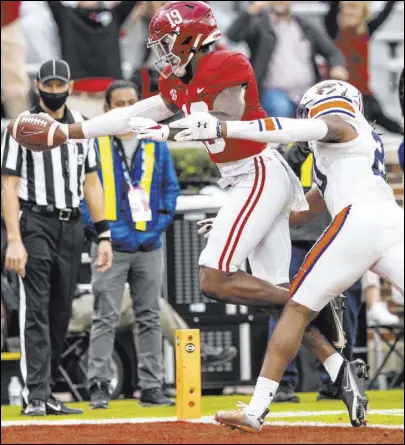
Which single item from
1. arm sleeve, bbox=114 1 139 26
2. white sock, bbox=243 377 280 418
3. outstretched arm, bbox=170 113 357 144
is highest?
arm sleeve, bbox=114 1 139 26

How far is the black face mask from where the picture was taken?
23.0ft

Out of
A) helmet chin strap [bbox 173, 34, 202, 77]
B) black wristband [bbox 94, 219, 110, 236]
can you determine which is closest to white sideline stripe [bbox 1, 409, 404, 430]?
black wristband [bbox 94, 219, 110, 236]

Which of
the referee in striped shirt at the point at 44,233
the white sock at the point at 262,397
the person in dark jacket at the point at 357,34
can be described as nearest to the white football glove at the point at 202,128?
the white sock at the point at 262,397

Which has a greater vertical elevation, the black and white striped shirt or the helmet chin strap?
the helmet chin strap

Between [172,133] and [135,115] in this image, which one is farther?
[135,115]

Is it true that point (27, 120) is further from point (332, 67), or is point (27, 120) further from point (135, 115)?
point (332, 67)

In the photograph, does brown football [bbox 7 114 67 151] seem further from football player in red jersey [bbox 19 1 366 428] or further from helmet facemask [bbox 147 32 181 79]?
helmet facemask [bbox 147 32 181 79]

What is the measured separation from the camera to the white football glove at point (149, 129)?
17.3ft

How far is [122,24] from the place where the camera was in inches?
397

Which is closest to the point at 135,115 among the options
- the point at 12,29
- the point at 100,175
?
the point at 100,175

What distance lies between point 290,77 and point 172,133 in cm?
506

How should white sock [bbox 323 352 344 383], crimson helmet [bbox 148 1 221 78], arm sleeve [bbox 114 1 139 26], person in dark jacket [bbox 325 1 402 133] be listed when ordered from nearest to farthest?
1. white sock [bbox 323 352 344 383]
2. crimson helmet [bbox 148 1 221 78]
3. arm sleeve [bbox 114 1 139 26]
4. person in dark jacket [bbox 325 1 402 133]

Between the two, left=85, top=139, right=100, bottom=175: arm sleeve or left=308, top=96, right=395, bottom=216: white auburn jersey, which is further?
left=85, top=139, right=100, bottom=175: arm sleeve

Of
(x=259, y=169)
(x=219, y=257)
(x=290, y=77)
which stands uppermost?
(x=290, y=77)
